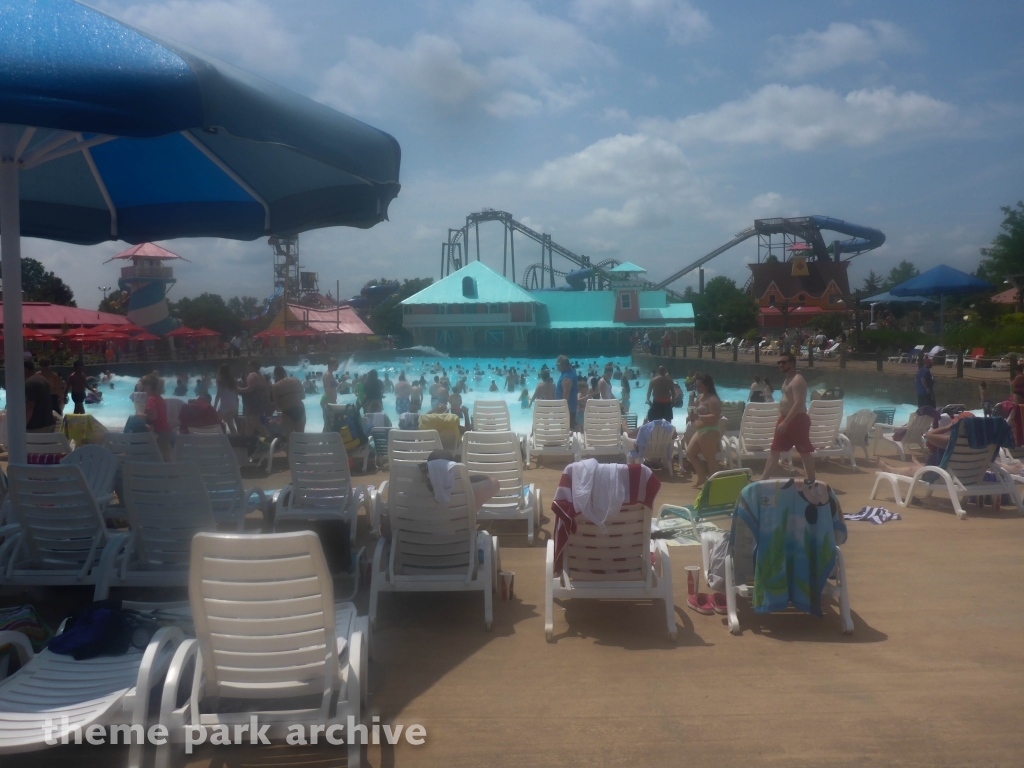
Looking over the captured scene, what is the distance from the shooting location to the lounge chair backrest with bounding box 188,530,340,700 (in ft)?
8.63

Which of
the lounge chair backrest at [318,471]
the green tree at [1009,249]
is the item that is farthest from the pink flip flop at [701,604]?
the green tree at [1009,249]

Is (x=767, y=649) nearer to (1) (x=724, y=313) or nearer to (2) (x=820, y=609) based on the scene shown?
(2) (x=820, y=609)

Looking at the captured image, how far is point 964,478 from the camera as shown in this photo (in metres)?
7.00

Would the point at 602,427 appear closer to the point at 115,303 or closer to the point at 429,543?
the point at 429,543

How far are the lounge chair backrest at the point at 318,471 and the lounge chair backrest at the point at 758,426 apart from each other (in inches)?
206

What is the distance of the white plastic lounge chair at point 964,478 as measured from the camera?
22.3 ft

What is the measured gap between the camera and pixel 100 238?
18.9 feet

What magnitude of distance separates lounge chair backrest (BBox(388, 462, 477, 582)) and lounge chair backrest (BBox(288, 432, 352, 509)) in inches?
52.5

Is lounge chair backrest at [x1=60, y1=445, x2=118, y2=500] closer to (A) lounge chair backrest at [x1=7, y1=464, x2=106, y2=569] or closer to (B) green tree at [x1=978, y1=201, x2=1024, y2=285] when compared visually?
(A) lounge chair backrest at [x1=7, y1=464, x2=106, y2=569]

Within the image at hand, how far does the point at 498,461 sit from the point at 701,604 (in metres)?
2.03

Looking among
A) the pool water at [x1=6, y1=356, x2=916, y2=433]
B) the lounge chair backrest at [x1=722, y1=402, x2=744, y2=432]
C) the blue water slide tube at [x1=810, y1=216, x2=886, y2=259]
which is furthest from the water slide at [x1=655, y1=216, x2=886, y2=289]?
the lounge chair backrest at [x1=722, y1=402, x2=744, y2=432]

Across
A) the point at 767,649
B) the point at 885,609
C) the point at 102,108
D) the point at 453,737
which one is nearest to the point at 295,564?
the point at 453,737

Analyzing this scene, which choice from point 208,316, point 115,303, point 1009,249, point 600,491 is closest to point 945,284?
point 1009,249

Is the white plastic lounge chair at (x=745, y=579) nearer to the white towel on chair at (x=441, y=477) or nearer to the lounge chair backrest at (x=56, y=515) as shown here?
the white towel on chair at (x=441, y=477)
